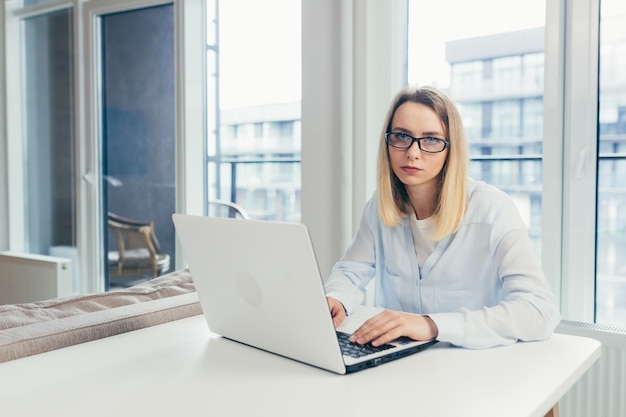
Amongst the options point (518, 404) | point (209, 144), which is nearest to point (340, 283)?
point (518, 404)

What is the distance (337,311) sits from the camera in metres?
1.41

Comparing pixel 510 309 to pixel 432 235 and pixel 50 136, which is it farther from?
pixel 50 136

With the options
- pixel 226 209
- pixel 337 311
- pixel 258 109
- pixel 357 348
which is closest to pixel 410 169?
pixel 337 311

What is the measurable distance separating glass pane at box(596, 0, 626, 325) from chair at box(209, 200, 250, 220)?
182 cm

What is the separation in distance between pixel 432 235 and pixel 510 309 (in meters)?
0.32

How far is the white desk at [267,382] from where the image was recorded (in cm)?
93

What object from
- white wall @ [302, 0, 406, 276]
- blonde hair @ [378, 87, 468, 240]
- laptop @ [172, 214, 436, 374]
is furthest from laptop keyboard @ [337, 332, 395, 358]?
white wall @ [302, 0, 406, 276]

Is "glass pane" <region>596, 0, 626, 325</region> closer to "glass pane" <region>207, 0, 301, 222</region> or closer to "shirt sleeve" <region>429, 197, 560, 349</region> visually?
"shirt sleeve" <region>429, 197, 560, 349</region>

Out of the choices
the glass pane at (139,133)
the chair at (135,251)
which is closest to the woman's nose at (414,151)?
the glass pane at (139,133)

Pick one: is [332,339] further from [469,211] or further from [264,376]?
[469,211]

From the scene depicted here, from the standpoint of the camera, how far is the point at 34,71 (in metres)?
4.32

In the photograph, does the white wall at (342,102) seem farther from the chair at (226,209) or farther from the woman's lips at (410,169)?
the woman's lips at (410,169)

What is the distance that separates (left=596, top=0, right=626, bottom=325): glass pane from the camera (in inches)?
83.7

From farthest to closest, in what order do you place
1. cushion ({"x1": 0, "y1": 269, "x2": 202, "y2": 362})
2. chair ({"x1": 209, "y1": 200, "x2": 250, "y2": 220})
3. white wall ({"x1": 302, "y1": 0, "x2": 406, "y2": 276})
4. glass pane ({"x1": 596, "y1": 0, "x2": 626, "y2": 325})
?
chair ({"x1": 209, "y1": 200, "x2": 250, "y2": 220}) < white wall ({"x1": 302, "y1": 0, "x2": 406, "y2": 276}) < glass pane ({"x1": 596, "y1": 0, "x2": 626, "y2": 325}) < cushion ({"x1": 0, "y1": 269, "x2": 202, "y2": 362})
